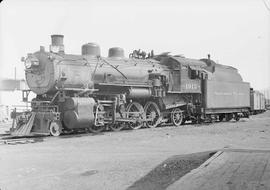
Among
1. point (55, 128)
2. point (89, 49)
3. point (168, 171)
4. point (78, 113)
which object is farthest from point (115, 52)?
point (168, 171)

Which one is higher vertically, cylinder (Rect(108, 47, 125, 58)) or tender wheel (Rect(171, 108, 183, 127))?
cylinder (Rect(108, 47, 125, 58))

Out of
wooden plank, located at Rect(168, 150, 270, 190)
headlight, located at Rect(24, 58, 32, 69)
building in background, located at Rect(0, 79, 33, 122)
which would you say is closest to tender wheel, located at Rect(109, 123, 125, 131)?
headlight, located at Rect(24, 58, 32, 69)

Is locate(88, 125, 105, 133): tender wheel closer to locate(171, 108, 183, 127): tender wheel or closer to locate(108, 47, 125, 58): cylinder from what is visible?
locate(108, 47, 125, 58): cylinder

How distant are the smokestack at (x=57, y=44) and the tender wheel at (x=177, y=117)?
6.59 m

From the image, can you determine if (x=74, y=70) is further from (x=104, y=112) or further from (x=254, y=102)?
(x=254, y=102)

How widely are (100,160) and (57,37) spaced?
7.97 metres

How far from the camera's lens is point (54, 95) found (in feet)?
48.0

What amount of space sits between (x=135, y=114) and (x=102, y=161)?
832 centimetres

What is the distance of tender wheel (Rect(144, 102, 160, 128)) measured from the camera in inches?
700

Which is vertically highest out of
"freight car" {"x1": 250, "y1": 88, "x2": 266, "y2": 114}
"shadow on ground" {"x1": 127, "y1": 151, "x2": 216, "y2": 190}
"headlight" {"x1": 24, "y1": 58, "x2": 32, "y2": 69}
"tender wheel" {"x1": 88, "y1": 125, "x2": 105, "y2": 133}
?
"headlight" {"x1": 24, "y1": 58, "x2": 32, "y2": 69}

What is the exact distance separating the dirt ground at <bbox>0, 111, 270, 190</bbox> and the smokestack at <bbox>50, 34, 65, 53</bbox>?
168 inches

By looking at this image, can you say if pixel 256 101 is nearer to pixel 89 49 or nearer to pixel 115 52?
pixel 115 52

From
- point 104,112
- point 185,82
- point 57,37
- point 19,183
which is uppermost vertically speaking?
point 57,37

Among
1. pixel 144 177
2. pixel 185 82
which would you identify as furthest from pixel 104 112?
pixel 144 177
